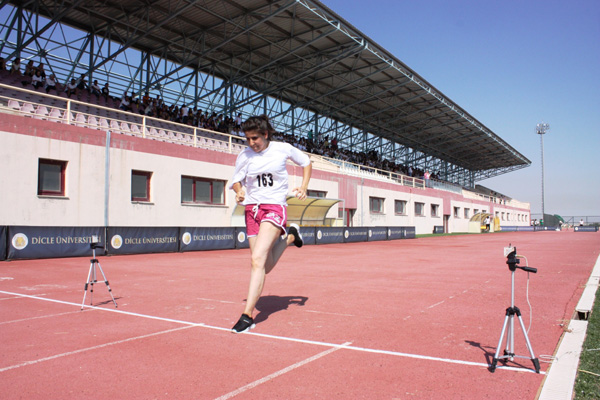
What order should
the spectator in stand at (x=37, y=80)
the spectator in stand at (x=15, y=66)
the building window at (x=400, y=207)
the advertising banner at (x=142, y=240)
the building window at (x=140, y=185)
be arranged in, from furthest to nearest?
the building window at (x=400, y=207) < the spectator in stand at (x=37, y=80) < the spectator in stand at (x=15, y=66) < the building window at (x=140, y=185) < the advertising banner at (x=142, y=240)

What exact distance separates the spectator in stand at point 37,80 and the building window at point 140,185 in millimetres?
7531

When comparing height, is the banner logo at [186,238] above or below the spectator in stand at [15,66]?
below

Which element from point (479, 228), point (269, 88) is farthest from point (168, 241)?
point (479, 228)

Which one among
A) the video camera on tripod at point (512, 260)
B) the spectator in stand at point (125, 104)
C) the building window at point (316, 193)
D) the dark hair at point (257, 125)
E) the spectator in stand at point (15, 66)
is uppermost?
the spectator in stand at point (15, 66)

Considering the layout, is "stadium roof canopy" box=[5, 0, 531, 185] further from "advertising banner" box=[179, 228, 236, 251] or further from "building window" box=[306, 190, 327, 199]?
"advertising banner" box=[179, 228, 236, 251]

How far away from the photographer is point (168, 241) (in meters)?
18.6

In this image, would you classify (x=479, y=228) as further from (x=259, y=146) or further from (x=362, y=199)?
A: (x=259, y=146)

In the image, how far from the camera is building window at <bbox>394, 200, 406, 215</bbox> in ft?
143

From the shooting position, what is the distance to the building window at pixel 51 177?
57.4 ft

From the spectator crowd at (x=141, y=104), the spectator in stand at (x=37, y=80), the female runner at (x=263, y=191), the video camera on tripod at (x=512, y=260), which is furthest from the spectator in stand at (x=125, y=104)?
the video camera on tripod at (x=512, y=260)

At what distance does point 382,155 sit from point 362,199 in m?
27.4

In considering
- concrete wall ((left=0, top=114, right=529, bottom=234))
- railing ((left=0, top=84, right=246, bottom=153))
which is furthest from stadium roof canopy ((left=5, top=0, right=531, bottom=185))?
concrete wall ((left=0, top=114, right=529, bottom=234))

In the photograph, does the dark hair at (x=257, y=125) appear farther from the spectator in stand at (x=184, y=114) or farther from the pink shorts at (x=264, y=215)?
the spectator in stand at (x=184, y=114)

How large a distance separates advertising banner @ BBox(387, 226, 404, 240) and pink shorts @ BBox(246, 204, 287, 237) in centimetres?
2993
